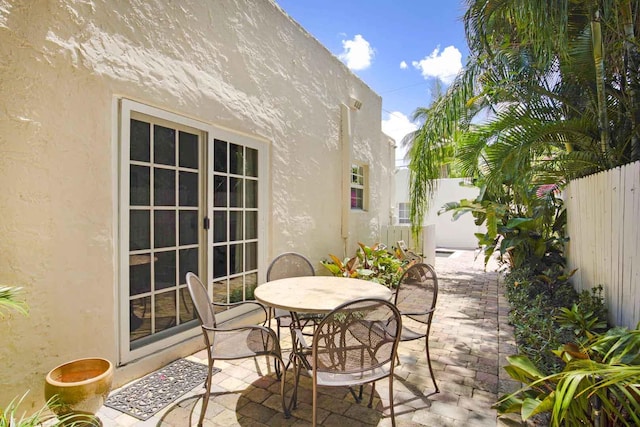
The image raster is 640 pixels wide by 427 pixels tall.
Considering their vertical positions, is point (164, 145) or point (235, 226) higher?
point (164, 145)

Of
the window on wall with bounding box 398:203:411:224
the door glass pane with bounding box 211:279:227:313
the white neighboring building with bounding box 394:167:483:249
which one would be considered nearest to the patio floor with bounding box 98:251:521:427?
the door glass pane with bounding box 211:279:227:313

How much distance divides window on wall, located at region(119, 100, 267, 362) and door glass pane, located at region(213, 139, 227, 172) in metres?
0.01

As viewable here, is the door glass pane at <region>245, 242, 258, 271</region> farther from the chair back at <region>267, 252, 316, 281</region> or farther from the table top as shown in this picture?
the table top

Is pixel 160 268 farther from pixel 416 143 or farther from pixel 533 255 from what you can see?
pixel 533 255

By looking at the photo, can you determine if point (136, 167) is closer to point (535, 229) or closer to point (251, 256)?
point (251, 256)

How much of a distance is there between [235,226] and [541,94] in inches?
190

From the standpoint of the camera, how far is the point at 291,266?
4.04 metres

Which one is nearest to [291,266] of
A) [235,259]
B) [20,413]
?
[235,259]

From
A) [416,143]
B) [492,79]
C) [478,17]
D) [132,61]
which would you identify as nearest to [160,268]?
[132,61]

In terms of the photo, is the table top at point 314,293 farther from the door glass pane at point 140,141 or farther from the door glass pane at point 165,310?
the door glass pane at point 140,141

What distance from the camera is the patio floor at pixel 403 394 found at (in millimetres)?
2496

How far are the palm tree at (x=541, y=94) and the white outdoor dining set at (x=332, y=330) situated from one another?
258 cm

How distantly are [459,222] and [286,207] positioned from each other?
13.3 m

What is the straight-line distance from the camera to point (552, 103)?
4.90m
